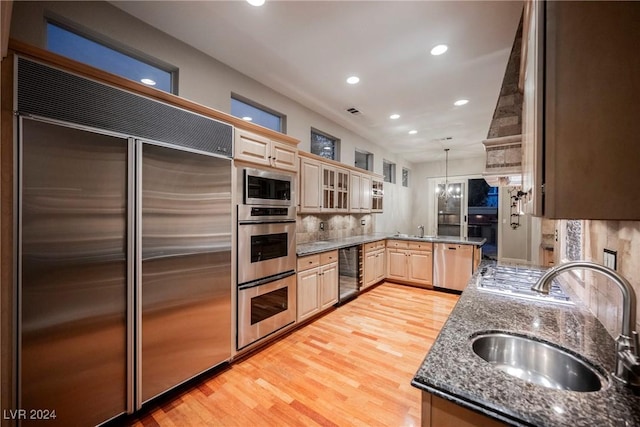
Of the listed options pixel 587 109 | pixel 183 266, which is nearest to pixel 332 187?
pixel 183 266

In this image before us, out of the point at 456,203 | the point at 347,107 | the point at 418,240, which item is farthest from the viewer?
the point at 456,203

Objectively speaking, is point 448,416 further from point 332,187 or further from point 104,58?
point 332,187

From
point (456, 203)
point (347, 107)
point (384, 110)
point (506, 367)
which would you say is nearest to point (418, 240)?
point (384, 110)

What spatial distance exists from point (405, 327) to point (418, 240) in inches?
85.3

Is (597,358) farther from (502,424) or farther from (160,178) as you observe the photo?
(160,178)

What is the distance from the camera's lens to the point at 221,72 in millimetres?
2826

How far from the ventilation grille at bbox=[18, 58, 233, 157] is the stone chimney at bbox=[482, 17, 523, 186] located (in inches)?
90.4

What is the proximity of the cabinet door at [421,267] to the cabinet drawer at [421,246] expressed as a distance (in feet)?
0.19

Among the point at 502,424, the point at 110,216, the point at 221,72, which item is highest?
the point at 221,72

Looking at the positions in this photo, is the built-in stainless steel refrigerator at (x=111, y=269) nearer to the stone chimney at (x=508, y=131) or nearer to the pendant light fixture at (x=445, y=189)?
the stone chimney at (x=508, y=131)

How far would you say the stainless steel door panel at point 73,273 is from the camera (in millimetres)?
1360

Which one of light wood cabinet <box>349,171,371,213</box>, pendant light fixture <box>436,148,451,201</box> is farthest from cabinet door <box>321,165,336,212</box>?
pendant light fixture <box>436,148,451,201</box>

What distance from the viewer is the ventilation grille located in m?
1.37

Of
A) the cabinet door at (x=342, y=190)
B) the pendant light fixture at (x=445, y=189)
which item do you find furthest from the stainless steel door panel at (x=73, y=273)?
the pendant light fixture at (x=445, y=189)
